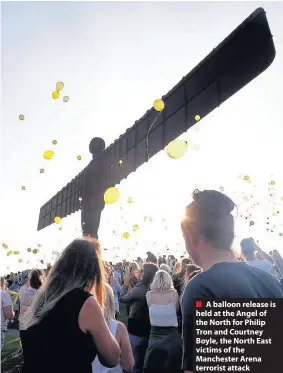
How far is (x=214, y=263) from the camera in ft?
5.00

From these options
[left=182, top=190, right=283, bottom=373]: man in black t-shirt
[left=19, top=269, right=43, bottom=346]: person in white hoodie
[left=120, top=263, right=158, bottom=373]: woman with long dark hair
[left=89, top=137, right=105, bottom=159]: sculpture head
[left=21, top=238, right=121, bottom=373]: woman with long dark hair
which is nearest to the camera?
[left=182, top=190, right=283, bottom=373]: man in black t-shirt

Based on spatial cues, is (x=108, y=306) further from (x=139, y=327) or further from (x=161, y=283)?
→ (x=139, y=327)

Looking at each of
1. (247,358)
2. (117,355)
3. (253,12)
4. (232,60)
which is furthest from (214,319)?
(232,60)

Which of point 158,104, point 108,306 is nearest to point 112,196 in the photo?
point 158,104

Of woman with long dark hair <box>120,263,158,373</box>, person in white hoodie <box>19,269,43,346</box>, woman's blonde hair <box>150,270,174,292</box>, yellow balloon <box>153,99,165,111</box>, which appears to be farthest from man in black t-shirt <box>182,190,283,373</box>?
yellow balloon <box>153,99,165,111</box>

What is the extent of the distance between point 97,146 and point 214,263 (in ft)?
23.3

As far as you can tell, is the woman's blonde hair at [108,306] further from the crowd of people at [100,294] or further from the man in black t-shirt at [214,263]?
the man in black t-shirt at [214,263]

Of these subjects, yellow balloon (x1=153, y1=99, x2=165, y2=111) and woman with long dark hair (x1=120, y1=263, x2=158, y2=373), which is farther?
yellow balloon (x1=153, y1=99, x2=165, y2=111)

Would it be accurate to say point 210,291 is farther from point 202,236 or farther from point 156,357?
point 156,357

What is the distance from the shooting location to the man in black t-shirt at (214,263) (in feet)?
4.71

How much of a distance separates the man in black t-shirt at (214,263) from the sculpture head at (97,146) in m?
6.95

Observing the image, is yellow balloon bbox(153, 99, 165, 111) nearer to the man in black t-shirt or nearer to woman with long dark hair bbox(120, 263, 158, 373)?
woman with long dark hair bbox(120, 263, 158, 373)

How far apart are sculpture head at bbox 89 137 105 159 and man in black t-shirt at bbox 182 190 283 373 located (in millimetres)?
6953

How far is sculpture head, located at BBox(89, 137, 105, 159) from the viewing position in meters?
8.42
